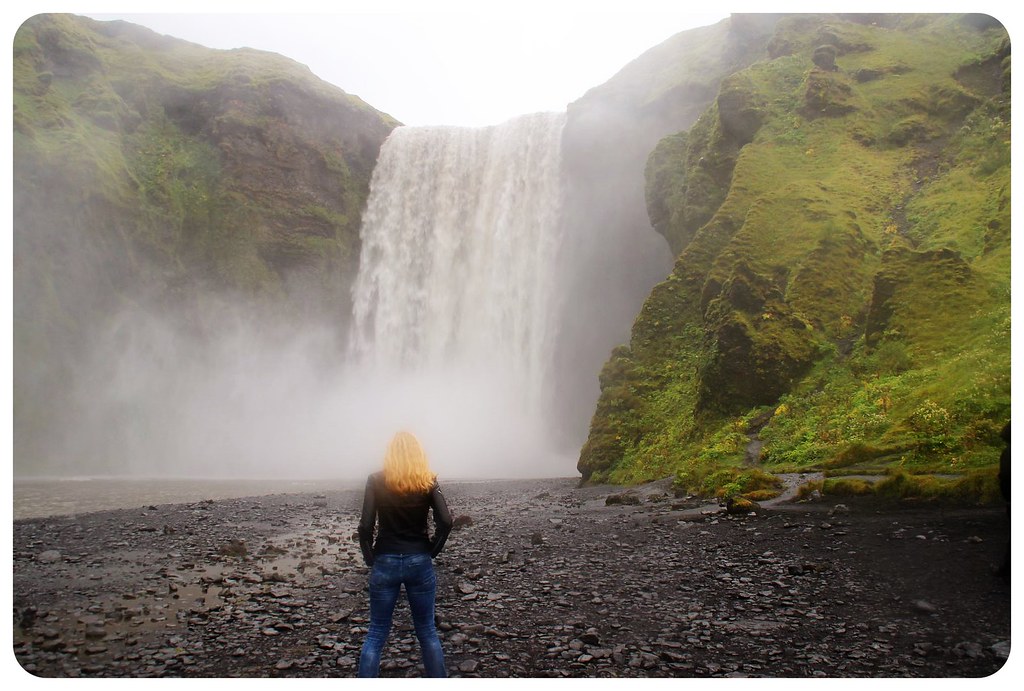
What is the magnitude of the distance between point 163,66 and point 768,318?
46.2 m

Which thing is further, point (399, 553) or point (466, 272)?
point (466, 272)

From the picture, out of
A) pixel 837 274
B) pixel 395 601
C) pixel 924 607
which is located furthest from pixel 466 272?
pixel 395 601

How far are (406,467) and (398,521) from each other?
0.43 meters

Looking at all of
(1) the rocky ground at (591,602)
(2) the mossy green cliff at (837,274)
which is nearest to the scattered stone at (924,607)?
(1) the rocky ground at (591,602)

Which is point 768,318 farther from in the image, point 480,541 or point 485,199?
point 485,199

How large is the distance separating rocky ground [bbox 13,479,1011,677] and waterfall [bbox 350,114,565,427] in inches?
1050

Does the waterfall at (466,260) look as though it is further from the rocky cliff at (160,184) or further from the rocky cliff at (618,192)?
the rocky cliff at (160,184)

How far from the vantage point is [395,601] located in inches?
200

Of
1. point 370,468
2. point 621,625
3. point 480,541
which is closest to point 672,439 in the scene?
point 480,541

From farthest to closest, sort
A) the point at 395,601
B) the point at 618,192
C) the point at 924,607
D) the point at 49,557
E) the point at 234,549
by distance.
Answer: the point at 618,192
the point at 234,549
the point at 49,557
the point at 924,607
the point at 395,601

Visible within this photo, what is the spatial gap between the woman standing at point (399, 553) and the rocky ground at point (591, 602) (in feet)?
3.09

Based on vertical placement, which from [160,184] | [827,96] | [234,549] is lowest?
[234,549]

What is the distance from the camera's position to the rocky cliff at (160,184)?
33000 millimetres

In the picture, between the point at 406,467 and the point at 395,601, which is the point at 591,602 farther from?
the point at 406,467
